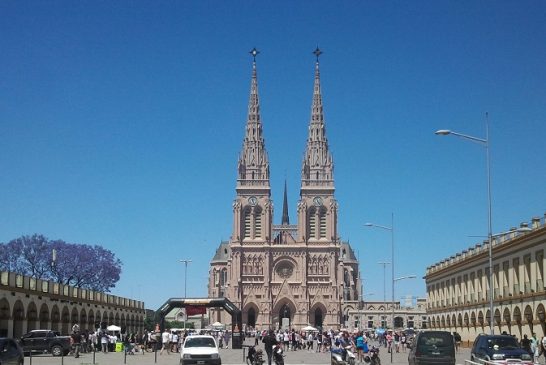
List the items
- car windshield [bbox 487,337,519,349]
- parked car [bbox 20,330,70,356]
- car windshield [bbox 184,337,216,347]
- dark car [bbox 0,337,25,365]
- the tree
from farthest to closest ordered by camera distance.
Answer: the tree
parked car [bbox 20,330,70,356]
car windshield [bbox 184,337,216,347]
car windshield [bbox 487,337,519,349]
dark car [bbox 0,337,25,365]

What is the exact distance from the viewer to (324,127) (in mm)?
138250

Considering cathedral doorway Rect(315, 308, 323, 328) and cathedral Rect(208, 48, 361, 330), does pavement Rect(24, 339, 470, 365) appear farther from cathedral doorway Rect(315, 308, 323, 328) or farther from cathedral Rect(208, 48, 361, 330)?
cathedral doorway Rect(315, 308, 323, 328)

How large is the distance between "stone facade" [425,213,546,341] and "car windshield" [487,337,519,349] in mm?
15549

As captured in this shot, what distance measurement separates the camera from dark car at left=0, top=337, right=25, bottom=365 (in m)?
27.0

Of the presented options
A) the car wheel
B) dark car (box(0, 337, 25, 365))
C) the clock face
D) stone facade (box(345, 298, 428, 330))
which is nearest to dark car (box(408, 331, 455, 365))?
dark car (box(0, 337, 25, 365))

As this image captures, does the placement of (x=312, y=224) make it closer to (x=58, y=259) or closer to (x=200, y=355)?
(x=58, y=259)

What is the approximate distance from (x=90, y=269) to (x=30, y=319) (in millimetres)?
44451

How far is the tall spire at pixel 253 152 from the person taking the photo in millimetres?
134750

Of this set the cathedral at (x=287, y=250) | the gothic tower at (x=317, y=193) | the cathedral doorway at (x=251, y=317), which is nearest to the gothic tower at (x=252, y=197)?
the cathedral at (x=287, y=250)

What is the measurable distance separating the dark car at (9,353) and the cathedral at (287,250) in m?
100

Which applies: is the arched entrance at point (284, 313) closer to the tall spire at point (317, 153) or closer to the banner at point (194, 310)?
the tall spire at point (317, 153)

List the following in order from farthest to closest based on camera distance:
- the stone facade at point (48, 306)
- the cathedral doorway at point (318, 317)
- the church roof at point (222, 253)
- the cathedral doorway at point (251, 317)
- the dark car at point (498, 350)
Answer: the church roof at point (222, 253)
the cathedral doorway at point (318, 317)
the cathedral doorway at point (251, 317)
the stone facade at point (48, 306)
the dark car at point (498, 350)

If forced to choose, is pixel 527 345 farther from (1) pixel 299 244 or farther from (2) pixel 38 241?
(1) pixel 299 244

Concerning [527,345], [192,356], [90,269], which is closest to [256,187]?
[90,269]
